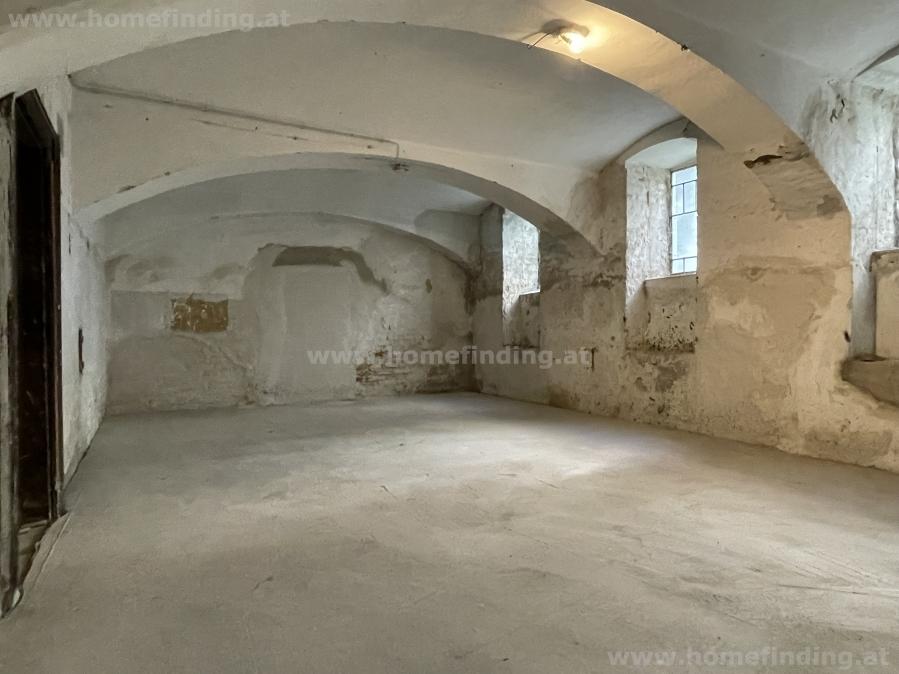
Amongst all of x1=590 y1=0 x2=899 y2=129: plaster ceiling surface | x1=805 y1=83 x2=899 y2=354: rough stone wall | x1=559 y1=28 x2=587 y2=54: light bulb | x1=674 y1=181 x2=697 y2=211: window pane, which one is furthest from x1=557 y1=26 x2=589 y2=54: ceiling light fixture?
x1=674 y1=181 x2=697 y2=211: window pane

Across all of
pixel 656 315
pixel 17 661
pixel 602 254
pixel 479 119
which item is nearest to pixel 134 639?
pixel 17 661

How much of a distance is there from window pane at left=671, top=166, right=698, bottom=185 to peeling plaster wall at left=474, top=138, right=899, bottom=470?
2.00ft

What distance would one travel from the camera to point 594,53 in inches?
122

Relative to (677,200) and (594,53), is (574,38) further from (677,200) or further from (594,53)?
(677,200)

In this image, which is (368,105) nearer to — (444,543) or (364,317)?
(444,543)

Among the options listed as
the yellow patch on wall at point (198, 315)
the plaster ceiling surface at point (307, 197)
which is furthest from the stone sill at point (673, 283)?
the yellow patch on wall at point (198, 315)

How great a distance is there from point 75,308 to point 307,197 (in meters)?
3.14

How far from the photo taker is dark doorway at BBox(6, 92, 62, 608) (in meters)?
2.46

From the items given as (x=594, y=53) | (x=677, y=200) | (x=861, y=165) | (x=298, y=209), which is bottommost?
(x=861, y=165)

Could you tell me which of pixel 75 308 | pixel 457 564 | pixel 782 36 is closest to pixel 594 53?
pixel 782 36

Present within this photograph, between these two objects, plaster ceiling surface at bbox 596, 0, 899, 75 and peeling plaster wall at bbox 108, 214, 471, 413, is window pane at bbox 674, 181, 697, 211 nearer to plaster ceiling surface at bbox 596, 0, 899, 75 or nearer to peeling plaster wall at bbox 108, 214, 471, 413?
plaster ceiling surface at bbox 596, 0, 899, 75

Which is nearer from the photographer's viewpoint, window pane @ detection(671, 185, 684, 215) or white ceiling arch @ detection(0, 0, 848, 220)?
white ceiling arch @ detection(0, 0, 848, 220)

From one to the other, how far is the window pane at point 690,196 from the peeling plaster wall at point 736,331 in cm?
63

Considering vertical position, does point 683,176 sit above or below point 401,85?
below
